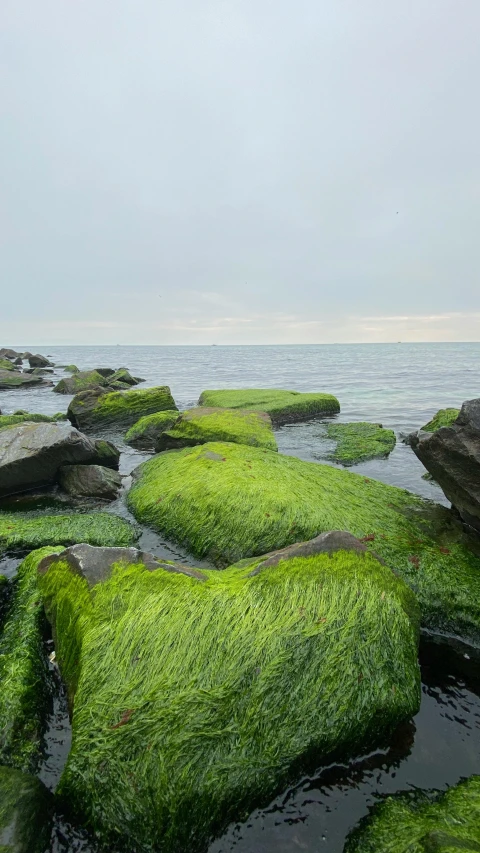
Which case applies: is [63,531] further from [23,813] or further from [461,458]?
[461,458]

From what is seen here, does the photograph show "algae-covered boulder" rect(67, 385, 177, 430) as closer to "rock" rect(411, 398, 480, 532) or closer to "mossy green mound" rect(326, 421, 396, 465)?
"mossy green mound" rect(326, 421, 396, 465)

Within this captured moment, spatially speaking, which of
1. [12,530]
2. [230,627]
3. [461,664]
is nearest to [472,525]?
[461,664]

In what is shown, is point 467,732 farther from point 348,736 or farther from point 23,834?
point 23,834

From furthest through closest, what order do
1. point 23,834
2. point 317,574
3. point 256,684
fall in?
point 317,574 < point 256,684 < point 23,834

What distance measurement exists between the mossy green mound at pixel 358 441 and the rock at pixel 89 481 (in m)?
5.92

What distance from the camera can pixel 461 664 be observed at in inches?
165

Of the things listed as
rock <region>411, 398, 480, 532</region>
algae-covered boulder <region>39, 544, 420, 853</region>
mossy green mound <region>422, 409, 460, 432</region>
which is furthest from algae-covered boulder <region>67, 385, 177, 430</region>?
rock <region>411, 398, 480, 532</region>

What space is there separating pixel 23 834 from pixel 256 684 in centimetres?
161

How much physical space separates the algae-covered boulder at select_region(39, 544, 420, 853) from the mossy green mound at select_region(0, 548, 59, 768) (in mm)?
254

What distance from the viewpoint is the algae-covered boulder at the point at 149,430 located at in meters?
13.2

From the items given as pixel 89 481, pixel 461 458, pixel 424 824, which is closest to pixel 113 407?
pixel 89 481

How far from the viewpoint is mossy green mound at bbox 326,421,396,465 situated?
11562 millimetres

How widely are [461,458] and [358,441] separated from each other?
7.40 m

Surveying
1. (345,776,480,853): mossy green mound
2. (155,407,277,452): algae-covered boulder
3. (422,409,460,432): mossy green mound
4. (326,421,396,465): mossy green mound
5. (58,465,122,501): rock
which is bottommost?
(345,776,480,853): mossy green mound
